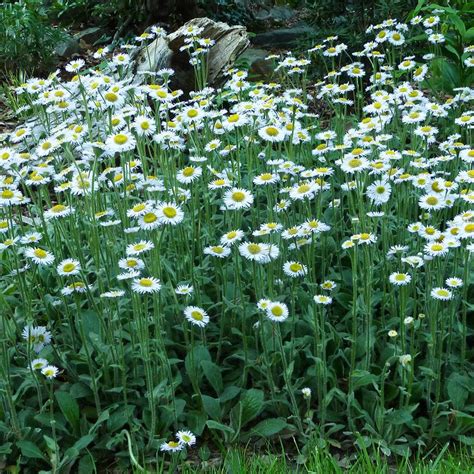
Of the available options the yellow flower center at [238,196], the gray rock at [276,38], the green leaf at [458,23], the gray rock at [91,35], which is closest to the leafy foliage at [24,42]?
the gray rock at [91,35]

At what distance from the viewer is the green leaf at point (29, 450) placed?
258 centimetres

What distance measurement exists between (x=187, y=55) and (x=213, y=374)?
3.46m

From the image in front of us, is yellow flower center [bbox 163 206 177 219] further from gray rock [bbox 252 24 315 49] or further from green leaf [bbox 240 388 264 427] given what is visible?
gray rock [bbox 252 24 315 49]

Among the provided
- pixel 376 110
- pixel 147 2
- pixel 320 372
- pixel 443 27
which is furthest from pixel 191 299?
pixel 147 2

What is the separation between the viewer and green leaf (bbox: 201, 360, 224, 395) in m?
2.80

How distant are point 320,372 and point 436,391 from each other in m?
0.45

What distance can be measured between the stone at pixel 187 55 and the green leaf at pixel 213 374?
10.5ft

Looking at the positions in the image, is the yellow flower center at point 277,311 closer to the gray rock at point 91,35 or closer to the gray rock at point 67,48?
the gray rock at point 67,48

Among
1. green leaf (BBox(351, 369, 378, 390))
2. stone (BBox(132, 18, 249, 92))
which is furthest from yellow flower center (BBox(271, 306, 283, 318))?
stone (BBox(132, 18, 249, 92))

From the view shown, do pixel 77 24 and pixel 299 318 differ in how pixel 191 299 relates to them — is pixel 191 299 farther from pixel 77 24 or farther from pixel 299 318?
pixel 77 24

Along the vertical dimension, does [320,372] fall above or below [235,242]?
below

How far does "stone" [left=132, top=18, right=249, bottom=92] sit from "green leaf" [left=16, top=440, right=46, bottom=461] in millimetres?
3533

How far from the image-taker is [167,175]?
330 centimetres

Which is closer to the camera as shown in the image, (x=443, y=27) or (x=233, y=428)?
(x=233, y=428)
